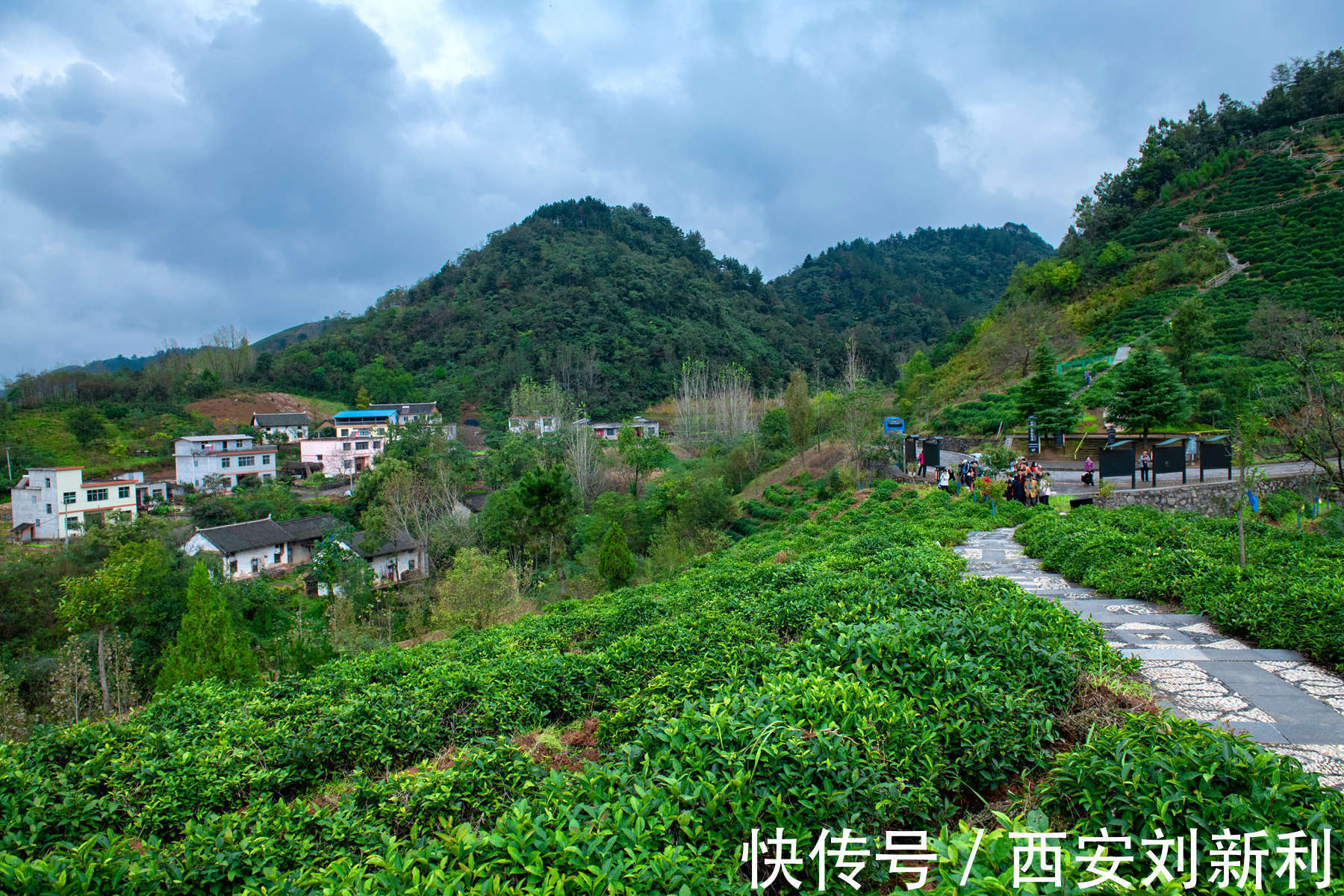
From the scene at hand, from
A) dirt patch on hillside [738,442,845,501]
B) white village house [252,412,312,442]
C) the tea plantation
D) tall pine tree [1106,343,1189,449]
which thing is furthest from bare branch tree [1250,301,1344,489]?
white village house [252,412,312,442]

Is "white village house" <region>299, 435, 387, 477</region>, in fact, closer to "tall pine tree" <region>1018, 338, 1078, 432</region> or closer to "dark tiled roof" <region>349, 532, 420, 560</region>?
"dark tiled roof" <region>349, 532, 420, 560</region>

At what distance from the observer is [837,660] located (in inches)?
124

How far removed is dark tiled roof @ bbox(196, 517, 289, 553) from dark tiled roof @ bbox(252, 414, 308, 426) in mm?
21154

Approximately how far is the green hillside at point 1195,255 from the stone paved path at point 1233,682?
860 inches

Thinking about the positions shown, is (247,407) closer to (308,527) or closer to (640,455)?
(308,527)

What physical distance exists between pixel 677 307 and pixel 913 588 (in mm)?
69776

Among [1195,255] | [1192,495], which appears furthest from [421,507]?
[1195,255]

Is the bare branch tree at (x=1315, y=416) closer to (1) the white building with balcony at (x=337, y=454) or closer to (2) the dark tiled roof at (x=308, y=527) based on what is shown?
(2) the dark tiled roof at (x=308, y=527)

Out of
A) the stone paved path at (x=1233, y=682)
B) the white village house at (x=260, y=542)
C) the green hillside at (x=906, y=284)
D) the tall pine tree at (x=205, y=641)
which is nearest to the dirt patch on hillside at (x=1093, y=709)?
the stone paved path at (x=1233, y=682)

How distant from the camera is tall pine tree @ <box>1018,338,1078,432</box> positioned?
21.7m

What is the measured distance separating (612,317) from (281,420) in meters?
33.3

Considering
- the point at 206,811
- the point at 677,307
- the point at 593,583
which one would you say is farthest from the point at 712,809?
the point at 677,307

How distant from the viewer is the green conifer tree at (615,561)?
14617mm

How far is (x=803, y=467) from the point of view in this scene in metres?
26.7
